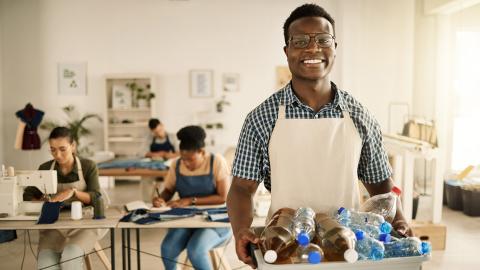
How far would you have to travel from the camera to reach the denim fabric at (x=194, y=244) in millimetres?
2889

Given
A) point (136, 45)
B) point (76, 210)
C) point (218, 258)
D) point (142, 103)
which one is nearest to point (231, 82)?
point (142, 103)

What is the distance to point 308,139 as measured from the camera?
4.83 ft

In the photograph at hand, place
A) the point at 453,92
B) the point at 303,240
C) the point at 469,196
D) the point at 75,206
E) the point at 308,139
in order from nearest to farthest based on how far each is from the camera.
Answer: the point at 303,240, the point at 308,139, the point at 75,206, the point at 469,196, the point at 453,92

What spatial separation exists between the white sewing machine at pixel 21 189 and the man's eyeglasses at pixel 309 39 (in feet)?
6.67

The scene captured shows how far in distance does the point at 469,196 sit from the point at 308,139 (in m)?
5.11

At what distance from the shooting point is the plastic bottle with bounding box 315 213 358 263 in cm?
107

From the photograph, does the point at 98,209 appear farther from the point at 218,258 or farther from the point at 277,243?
the point at 277,243

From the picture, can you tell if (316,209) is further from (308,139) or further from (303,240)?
(303,240)

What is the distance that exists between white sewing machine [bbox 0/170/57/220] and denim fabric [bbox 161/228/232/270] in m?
0.82

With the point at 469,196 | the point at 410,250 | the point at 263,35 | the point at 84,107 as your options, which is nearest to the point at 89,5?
the point at 84,107

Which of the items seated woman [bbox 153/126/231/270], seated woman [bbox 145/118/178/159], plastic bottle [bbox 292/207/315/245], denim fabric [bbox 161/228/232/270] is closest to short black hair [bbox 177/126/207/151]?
seated woman [bbox 153/126/231/270]

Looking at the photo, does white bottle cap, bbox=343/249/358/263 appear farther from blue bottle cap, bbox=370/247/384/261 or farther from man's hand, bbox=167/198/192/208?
man's hand, bbox=167/198/192/208

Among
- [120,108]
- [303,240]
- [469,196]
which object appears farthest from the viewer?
[120,108]

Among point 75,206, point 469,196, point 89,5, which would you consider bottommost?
point 469,196
